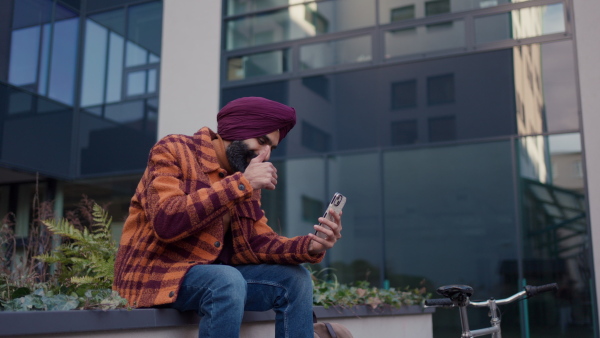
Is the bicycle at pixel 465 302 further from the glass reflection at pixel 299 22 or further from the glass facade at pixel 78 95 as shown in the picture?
the glass facade at pixel 78 95

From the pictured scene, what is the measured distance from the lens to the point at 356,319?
460 centimetres

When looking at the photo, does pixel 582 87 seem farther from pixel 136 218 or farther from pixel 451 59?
pixel 136 218

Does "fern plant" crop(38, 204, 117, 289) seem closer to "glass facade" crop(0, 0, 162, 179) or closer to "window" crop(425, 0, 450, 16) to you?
"window" crop(425, 0, 450, 16)

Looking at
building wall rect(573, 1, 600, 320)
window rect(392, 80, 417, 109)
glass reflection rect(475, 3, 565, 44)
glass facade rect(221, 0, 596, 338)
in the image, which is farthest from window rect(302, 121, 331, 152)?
building wall rect(573, 1, 600, 320)

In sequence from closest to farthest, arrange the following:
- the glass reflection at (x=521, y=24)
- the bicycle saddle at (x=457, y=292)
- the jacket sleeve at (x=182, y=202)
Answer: the jacket sleeve at (x=182, y=202) → the bicycle saddle at (x=457, y=292) → the glass reflection at (x=521, y=24)

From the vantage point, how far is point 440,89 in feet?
32.1

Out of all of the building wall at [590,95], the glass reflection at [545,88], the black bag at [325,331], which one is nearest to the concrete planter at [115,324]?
the black bag at [325,331]

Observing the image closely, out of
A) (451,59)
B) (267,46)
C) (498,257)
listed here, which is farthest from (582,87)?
(267,46)

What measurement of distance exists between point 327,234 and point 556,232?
697 cm

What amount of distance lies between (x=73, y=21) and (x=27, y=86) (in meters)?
1.69

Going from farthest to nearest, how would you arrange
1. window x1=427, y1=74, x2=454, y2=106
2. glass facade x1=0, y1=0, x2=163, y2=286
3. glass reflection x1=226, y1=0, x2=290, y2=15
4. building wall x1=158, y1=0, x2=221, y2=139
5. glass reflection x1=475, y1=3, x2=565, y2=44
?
glass facade x1=0, y1=0, x2=163, y2=286, building wall x1=158, y1=0, x2=221, y2=139, glass reflection x1=226, y1=0, x2=290, y2=15, window x1=427, y1=74, x2=454, y2=106, glass reflection x1=475, y1=3, x2=565, y2=44

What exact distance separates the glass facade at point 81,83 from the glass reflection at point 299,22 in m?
1.77

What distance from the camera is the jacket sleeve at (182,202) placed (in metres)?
2.48

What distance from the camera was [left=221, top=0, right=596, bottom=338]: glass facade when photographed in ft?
29.4
